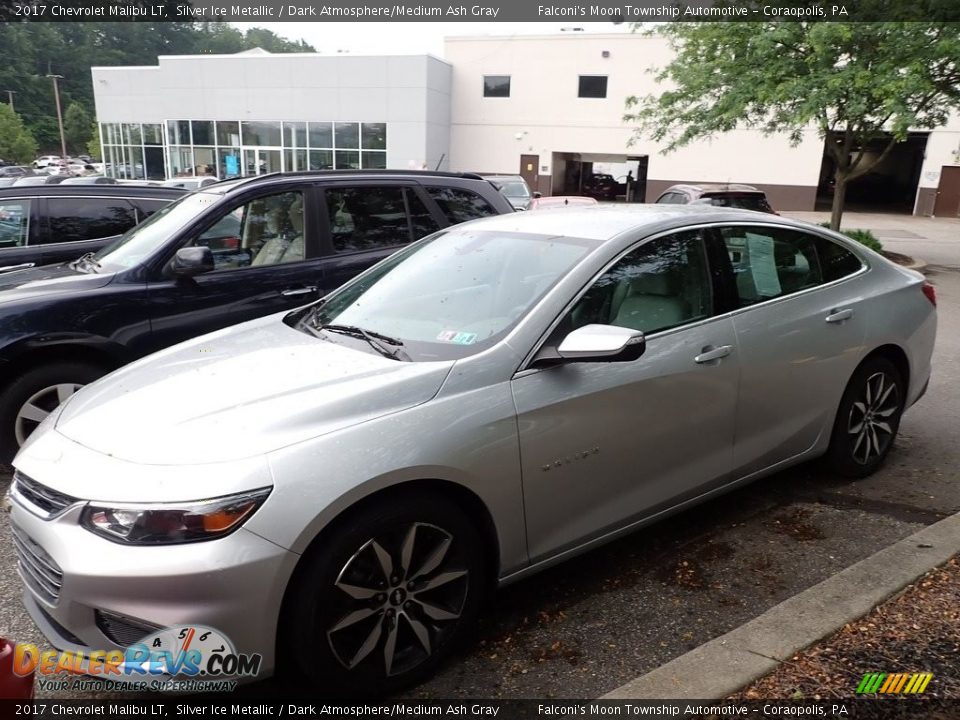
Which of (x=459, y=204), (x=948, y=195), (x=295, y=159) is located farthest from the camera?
(x=295, y=159)

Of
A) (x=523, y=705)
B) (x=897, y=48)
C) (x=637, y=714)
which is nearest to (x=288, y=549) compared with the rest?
(x=523, y=705)

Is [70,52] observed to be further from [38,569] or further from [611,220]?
[38,569]

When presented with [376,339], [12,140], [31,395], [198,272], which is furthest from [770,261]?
[12,140]

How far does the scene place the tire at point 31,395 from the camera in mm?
4273

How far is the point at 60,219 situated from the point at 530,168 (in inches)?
1336

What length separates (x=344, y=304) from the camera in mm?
3588

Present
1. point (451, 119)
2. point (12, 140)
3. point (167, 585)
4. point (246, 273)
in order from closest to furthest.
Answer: point (167, 585)
point (246, 273)
point (451, 119)
point (12, 140)

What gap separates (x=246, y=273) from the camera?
197 inches

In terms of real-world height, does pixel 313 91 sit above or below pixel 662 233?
above

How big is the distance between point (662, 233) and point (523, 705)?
6.99 feet

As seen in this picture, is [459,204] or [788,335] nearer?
[788,335]

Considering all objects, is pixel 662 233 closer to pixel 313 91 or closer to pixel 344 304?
pixel 344 304

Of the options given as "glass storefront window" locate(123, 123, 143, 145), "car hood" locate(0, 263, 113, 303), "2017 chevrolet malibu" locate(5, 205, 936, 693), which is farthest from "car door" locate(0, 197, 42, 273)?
"glass storefront window" locate(123, 123, 143, 145)

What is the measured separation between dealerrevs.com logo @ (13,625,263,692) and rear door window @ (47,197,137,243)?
525 cm
